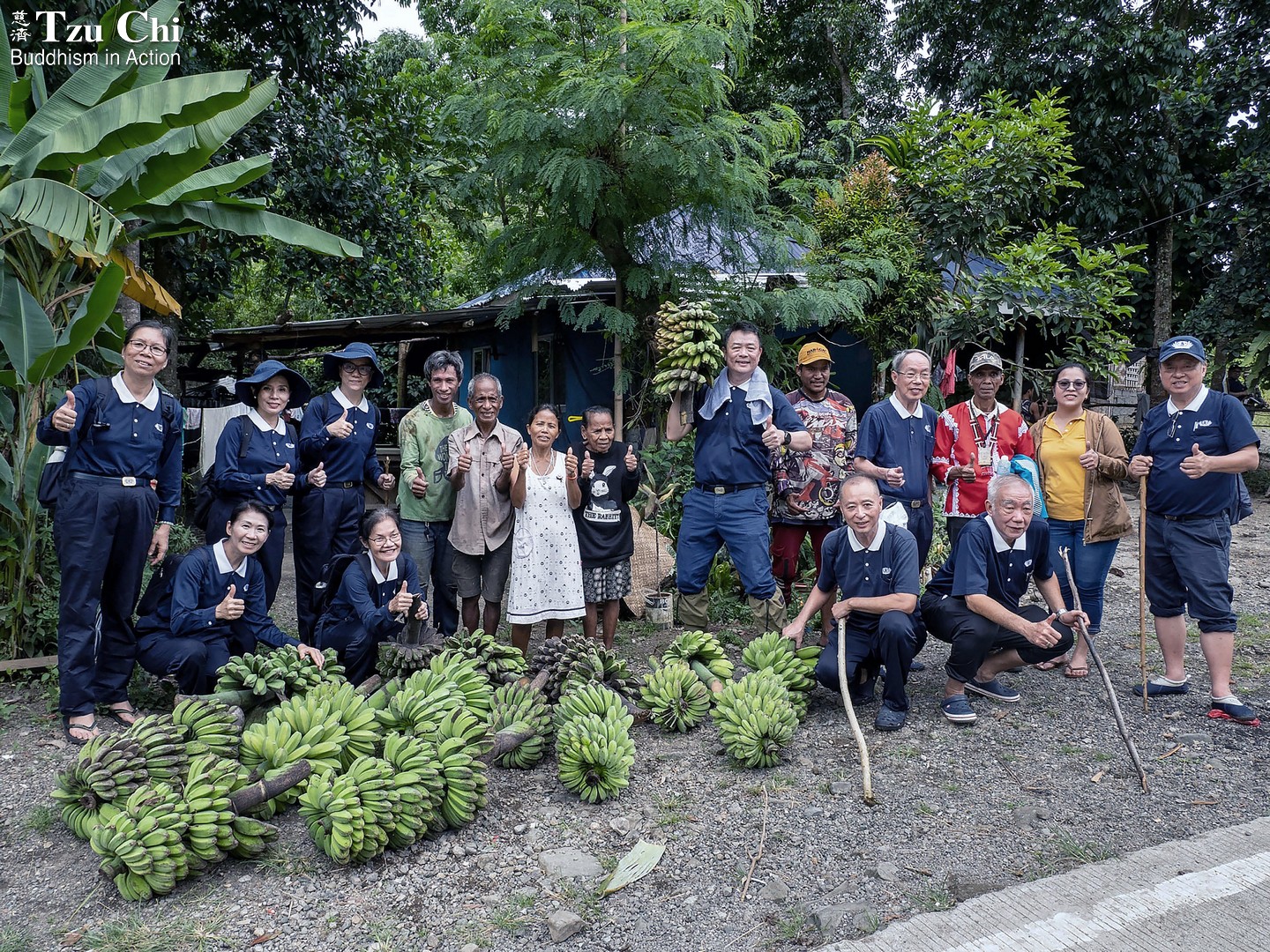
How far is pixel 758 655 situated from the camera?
475 cm

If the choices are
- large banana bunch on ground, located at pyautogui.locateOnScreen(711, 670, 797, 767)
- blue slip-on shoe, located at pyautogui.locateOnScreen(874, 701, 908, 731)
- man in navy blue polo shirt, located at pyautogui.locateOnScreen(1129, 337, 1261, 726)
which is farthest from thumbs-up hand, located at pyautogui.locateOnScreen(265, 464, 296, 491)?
man in navy blue polo shirt, located at pyautogui.locateOnScreen(1129, 337, 1261, 726)

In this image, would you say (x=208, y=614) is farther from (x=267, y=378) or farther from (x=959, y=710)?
(x=959, y=710)

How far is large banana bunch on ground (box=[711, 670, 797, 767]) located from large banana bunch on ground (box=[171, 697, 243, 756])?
2.18 metres

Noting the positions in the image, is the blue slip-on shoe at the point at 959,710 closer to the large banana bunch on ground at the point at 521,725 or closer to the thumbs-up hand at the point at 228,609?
the large banana bunch on ground at the point at 521,725

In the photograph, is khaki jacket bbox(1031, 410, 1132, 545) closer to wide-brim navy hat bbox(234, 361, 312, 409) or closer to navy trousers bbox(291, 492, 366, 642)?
navy trousers bbox(291, 492, 366, 642)

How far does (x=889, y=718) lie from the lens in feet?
14.6

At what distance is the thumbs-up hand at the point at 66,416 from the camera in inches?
164

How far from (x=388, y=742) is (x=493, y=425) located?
225cm

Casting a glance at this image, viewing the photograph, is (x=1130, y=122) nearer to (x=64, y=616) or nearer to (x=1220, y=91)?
(x=1220, y=91)

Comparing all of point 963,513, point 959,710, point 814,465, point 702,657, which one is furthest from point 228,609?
point 963,513

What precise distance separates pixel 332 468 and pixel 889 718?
352 cm

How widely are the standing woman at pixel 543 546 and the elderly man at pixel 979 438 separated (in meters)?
2.32

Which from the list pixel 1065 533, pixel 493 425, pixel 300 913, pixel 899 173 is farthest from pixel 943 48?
pixel 300 913

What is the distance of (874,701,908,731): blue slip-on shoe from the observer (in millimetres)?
4418
